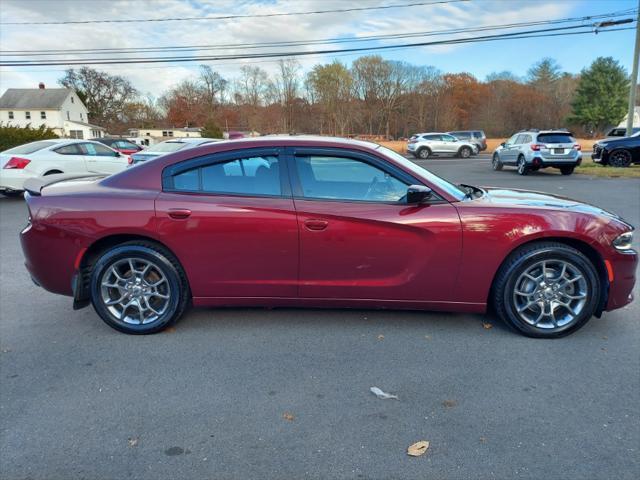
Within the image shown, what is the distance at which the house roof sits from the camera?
67.3 meters

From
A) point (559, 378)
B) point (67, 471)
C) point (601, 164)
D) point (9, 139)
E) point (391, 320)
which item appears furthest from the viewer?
point (9, 139)

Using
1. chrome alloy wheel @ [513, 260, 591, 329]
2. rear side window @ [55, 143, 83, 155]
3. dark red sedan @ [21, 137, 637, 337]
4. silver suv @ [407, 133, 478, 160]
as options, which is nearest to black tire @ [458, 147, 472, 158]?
silver suv @ [407, 133, 478, 160]

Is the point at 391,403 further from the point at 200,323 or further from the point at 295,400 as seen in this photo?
the point at 200,323

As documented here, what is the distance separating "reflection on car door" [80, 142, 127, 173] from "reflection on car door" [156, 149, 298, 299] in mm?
9503

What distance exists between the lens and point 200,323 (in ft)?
13.0

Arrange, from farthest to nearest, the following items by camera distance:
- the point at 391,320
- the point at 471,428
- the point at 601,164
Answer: the point at 601,164, the point at 391,320, the point at 471,428

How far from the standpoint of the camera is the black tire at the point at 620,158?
1780cm

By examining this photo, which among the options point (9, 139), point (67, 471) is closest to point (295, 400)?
point (67, 471)

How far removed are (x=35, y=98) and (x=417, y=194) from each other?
265ft

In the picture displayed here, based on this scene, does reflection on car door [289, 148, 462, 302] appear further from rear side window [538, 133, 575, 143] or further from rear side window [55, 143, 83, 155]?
rear side window [538, 133, 575, 143]

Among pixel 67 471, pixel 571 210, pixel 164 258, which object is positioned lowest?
pixel 67 471

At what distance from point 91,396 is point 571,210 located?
3.67 m

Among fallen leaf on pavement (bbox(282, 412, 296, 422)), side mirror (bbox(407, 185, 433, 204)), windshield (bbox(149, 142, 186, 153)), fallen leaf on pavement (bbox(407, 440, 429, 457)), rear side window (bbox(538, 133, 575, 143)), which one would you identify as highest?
rear side window (bbox(538, 133, 575, 143))

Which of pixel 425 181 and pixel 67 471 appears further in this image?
pixel 425 181
